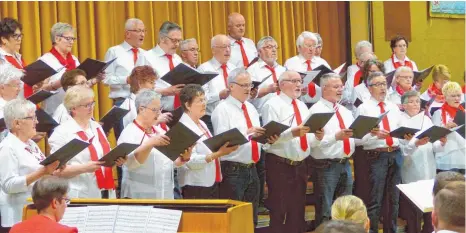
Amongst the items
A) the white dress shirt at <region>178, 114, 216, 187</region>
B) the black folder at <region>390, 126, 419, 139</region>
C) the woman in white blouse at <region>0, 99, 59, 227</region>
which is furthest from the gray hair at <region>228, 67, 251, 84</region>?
the woman in white blouse at <region>0, 99, 59, 227</region>

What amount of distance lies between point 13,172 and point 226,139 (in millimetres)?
1378

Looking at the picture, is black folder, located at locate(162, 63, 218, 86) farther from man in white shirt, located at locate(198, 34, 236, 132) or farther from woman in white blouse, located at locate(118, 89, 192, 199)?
man in white shirt, located at locate(198, 34, 236, 132)

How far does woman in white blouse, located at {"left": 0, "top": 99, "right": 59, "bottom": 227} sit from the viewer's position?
186 inches

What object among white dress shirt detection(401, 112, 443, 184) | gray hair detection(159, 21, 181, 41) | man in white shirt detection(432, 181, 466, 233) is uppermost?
gray hair detection(159, 21, 181, 41)

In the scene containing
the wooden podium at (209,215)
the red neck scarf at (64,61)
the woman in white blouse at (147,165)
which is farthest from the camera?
the red neck scarf at (64,61)

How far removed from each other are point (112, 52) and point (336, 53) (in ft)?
12.9

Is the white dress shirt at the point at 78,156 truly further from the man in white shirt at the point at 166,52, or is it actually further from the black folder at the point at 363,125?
the black folder at the point at 363,125

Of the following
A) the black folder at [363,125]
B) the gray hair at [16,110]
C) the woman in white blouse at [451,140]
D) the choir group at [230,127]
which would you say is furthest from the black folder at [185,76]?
the woman in white blouse at [451,140]

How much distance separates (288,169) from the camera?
624 cm

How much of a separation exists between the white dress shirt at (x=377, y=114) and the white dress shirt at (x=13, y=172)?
288 cm

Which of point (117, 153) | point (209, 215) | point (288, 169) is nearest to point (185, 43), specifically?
point (288, 169)

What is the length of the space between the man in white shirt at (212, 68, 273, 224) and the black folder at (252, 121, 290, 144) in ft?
0.43

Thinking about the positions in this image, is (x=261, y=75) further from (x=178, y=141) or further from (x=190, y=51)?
(x=178, y=141)

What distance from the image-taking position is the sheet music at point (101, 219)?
4000mm
